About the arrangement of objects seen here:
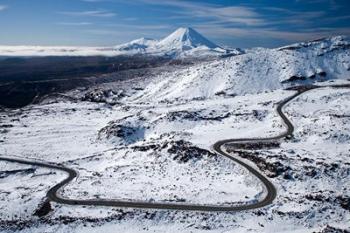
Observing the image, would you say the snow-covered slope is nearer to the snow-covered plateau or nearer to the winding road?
the snow-covered plateau

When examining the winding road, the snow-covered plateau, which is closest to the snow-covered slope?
the snow-covered plateau

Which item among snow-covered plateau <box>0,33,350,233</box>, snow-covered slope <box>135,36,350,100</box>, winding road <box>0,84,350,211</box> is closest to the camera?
snow-covered plateau <box>0,33,350,233</box>

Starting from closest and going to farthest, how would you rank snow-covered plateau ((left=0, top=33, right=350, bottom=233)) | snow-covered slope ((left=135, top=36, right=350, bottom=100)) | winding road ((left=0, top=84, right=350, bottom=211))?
1. snow-covered plateau ((left=0, top=33, right=350, bottom=233))
2. winding road ((left=0, top=84, right=350, bottom=211))
3. snow-covered slope ((left=135, top=36, right=350, bottom=100))

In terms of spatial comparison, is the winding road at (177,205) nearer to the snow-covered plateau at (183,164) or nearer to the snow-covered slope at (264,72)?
the snow-covered plateau at (183,164)

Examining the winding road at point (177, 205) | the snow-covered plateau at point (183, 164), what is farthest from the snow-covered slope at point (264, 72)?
the winding road at point (177, 205)

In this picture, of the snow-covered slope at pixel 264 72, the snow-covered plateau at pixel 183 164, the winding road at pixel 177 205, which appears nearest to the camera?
the snow-covered plateau at pixel 183 164

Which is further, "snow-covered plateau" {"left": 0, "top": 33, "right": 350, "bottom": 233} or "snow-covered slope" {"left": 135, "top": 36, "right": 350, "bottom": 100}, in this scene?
"snow-covered slope" {"left": 135, "top": 36, "right": 350, "bottom": 100}

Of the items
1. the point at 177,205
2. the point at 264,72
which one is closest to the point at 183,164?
the point at 177,205

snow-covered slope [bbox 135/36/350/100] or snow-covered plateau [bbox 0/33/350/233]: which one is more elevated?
snow-covered slope [bbox 135/36/350/100]

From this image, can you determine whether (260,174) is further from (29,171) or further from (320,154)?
(29,171)
